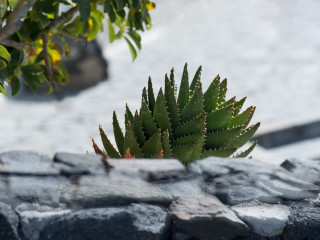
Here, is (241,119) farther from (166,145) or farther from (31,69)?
(31,69)

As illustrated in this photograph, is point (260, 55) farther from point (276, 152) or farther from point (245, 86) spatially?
point (276, 152)

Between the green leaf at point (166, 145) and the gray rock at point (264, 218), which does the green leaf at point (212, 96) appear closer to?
the green leaf at point (166, 145)

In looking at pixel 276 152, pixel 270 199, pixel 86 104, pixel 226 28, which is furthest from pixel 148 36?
pixel 270 199

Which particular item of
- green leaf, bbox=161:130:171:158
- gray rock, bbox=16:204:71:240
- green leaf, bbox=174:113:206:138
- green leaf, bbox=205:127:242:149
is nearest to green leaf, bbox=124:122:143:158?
green leaf, bbox=161:130:171:158

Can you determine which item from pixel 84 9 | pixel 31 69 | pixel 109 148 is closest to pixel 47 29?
pixel 31 69

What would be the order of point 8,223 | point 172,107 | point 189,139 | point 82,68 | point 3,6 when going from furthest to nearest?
point 82,68
point 172,107
point 189,139
point 3,6
point 8,223

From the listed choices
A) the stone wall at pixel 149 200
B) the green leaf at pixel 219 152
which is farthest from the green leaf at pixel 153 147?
the stone wall at pixel 149 200

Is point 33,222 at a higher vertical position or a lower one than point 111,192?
lower

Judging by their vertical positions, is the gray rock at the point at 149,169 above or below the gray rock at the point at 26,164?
above
